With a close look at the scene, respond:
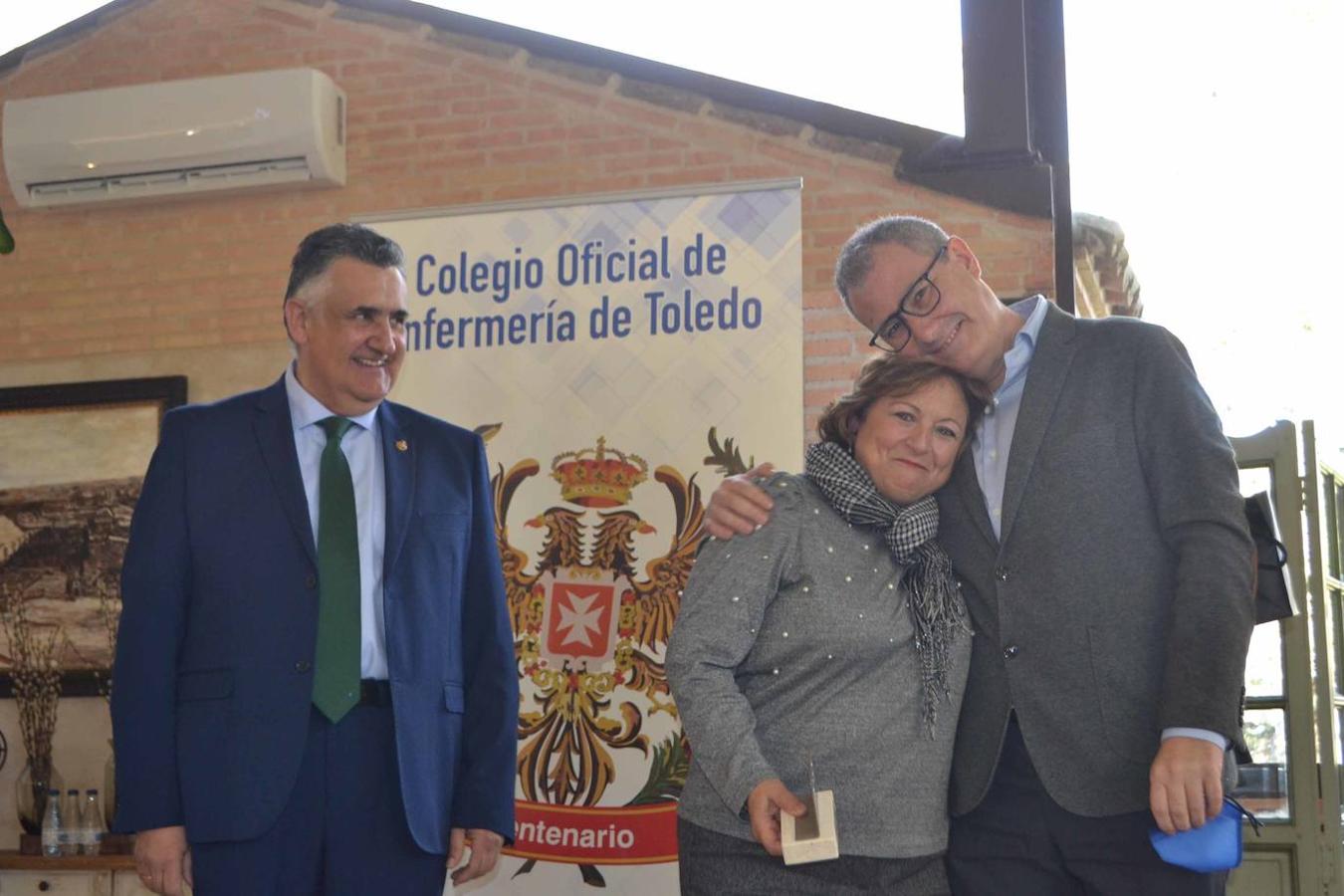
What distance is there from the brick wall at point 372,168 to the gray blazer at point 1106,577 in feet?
7.90

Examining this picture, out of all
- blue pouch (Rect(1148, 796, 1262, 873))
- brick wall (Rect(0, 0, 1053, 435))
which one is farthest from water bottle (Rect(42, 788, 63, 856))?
blue pouch (Rect(1148, 796, 1262, 873))

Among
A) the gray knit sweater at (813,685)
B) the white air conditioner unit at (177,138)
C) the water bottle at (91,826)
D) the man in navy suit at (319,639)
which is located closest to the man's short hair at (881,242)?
the gray knit sweater at (813,685)

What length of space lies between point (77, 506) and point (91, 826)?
1151 mm

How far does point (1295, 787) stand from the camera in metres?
5.39

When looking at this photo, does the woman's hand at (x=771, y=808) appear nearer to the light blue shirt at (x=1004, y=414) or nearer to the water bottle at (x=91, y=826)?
the light blue shirt at (x=1004, y=414)

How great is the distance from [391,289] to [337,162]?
2.68m

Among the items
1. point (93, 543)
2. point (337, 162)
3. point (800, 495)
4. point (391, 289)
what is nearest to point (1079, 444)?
point (800, 495)

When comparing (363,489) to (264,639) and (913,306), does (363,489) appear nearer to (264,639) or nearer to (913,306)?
(264,639)

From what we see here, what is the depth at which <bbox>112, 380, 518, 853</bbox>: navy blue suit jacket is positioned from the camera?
97.9 inches

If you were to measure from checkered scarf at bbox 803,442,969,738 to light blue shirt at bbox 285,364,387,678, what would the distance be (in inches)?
32.0

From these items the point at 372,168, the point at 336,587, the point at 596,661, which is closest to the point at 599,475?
the point at 596,661

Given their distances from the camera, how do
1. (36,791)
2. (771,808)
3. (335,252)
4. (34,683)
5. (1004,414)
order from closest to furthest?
1. (771,808)
2. (1004,414)
3. (335,252)
4. (36,791)
5. (34,683)

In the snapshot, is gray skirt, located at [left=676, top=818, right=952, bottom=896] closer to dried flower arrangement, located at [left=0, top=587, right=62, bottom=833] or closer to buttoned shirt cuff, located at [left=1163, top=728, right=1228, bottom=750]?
buttoned shirt cuff, located at [left=1163, top=728, right=1228, bottom=750]

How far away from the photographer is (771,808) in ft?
6.92
